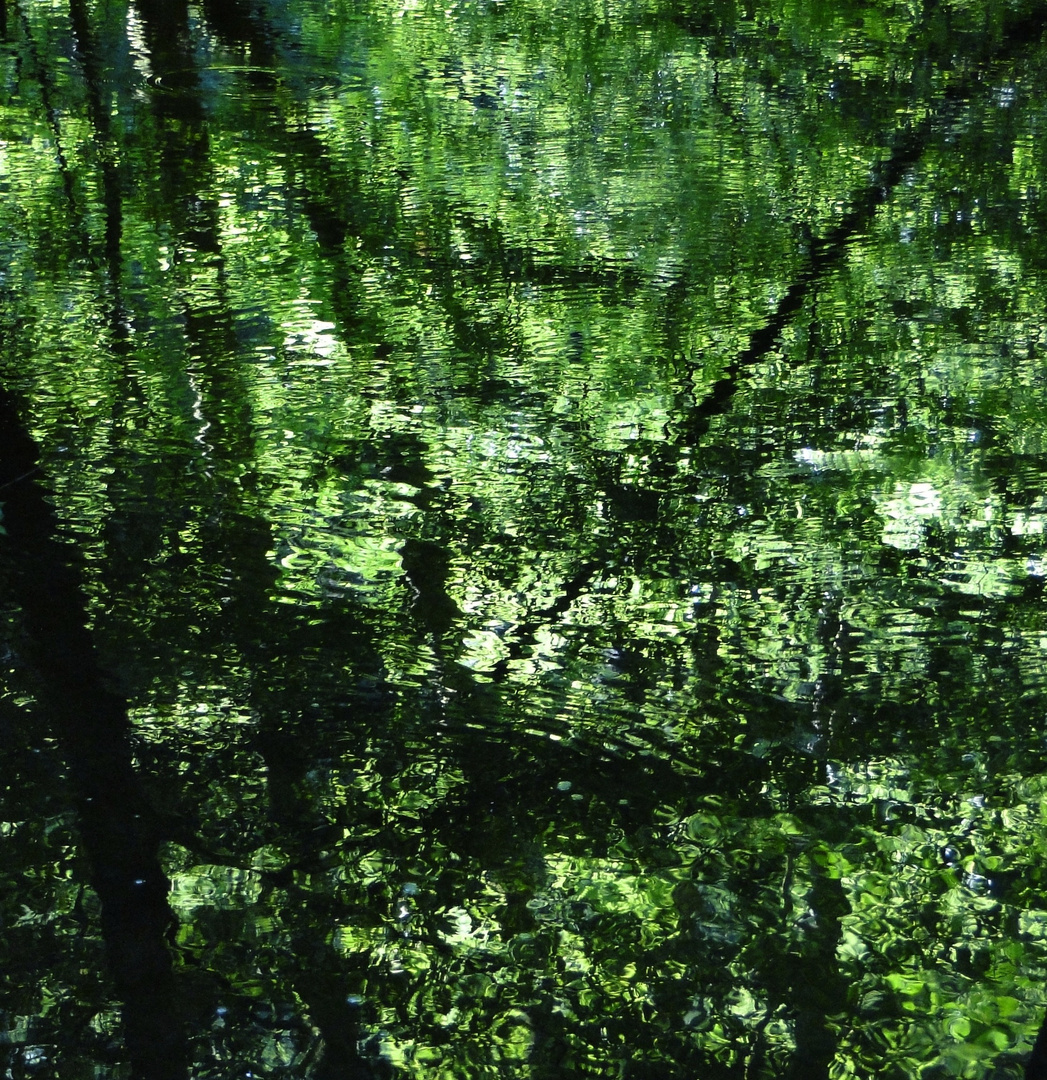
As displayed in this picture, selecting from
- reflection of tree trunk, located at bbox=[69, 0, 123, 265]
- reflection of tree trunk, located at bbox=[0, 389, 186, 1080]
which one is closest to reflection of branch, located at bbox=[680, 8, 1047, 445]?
reflection of tree trunk, located at bbox=[0, 389, 186, 1080]

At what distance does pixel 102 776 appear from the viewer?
2840 mm

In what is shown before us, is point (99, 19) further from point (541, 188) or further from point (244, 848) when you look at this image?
point (244, 848)

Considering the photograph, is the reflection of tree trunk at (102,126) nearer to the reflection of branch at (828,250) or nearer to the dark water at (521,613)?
the dark water at (521,613)

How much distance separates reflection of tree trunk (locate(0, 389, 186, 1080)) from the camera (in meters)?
2.31

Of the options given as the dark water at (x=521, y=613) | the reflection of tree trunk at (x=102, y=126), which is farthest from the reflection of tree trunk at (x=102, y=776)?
the reflection of tree trunk at (x=102, y=126)

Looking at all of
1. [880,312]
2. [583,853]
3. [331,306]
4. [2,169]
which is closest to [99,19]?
[2,169]

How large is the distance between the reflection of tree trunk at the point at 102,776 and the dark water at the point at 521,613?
0.01 meters

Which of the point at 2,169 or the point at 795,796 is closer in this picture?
the point at 795,796

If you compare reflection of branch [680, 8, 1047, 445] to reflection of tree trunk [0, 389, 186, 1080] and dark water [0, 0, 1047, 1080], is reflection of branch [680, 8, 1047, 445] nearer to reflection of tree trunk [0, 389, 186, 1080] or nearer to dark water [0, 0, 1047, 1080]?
dark water [0, 0, 1047, 1080]

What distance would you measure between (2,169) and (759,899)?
5868 millimetres

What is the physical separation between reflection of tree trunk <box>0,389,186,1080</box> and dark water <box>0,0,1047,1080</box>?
0.01 m

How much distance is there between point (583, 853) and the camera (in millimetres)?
2705

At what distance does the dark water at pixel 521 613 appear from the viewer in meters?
2.38

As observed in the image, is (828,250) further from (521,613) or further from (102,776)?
(102,776)
